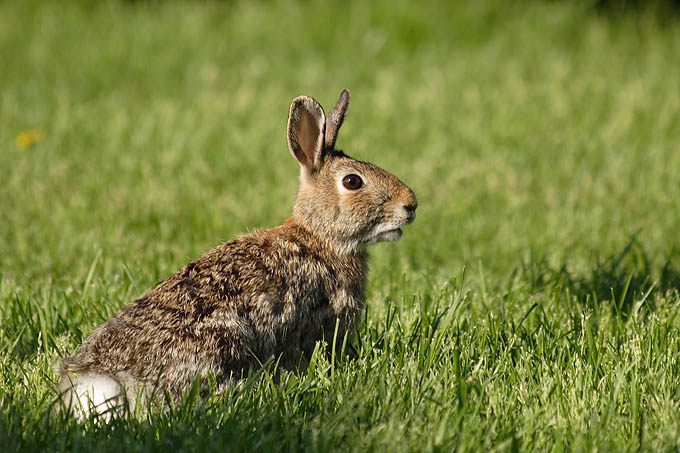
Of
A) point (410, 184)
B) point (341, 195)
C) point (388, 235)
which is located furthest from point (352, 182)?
point (410, 184)

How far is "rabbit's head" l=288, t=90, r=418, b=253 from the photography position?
3809 millimetres

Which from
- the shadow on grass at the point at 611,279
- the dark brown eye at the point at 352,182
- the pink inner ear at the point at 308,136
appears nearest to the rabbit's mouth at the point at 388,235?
the dark brown eye at the point at 352,182

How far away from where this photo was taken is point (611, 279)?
470 centimetres

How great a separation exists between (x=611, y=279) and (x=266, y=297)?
7.35 feet

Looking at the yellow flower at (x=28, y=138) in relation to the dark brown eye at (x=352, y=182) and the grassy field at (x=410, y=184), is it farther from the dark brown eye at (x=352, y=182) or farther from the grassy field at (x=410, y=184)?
the dark brown eye at (x=352, y=182)

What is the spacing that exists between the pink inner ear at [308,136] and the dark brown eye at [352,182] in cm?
21

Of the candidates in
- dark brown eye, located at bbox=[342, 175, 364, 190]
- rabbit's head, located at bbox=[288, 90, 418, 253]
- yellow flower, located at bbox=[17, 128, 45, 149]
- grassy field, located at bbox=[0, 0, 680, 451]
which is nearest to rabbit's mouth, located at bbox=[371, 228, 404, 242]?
rabbit's head, located at bbox=[288, 90, 418, 253]

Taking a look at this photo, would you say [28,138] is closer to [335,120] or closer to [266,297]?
[335,120]

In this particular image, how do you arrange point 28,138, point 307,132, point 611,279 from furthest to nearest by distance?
point 28,138, point 611,279, point 307,132

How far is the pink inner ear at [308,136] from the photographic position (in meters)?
3.90

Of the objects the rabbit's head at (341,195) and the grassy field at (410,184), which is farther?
the rabbit's head at (341,195)

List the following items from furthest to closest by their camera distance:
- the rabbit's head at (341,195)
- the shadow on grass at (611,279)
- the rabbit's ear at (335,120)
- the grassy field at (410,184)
Answer: the shadow on grass at (611,279)
the rabbit's ear at (335,120)
the rabbit's head at (341,195)
the grassy field at (410,184)

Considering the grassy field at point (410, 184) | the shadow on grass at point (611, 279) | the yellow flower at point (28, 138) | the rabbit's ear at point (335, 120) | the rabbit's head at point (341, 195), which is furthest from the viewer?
the yellow flower at point (28, 138)

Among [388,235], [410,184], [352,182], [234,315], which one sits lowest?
[234,315]
